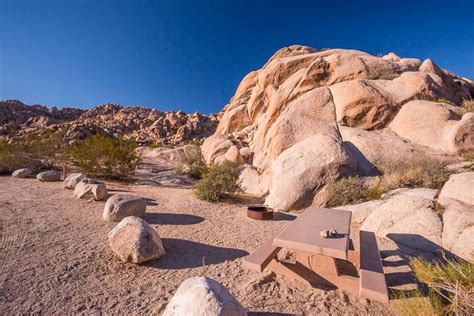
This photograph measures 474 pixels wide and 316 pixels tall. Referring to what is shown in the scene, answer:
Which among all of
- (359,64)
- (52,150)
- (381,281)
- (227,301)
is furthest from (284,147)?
(52,150)

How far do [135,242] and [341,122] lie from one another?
9.67 m

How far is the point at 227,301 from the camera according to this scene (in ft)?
7.21

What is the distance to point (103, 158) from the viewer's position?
11.0m

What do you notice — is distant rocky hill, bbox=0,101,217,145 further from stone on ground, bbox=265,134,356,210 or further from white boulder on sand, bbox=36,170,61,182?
stone on ground, bbox=265,134,356,210

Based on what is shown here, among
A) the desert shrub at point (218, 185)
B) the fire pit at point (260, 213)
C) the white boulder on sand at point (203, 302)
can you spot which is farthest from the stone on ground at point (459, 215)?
the desert shrub at point (218, 185)

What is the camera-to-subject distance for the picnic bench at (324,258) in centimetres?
266

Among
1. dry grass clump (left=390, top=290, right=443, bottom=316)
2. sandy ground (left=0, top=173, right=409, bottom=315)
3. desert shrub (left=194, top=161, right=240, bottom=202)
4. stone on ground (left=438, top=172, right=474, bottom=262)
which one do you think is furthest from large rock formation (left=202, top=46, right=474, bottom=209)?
dry grass clump (left=390, top=290, right=443, bottom=316)

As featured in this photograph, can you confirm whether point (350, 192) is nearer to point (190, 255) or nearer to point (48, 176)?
point (190, 255)

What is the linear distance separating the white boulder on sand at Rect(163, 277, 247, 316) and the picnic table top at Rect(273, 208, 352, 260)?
96 cm

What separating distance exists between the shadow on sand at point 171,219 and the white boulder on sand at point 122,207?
28 centimetres

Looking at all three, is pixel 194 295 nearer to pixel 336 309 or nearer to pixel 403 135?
pixel 336 309

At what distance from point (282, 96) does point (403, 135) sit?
654cm

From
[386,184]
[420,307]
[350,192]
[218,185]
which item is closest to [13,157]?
[218,185]

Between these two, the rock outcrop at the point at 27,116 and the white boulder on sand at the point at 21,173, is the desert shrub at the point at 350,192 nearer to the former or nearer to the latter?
the white boulder on sand at the point at 21,173
